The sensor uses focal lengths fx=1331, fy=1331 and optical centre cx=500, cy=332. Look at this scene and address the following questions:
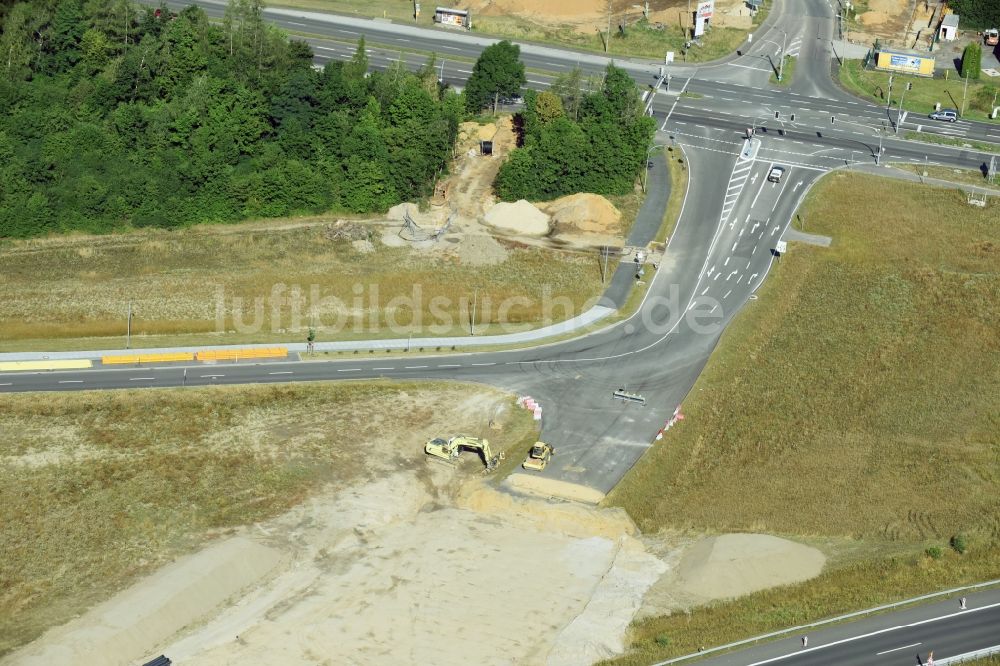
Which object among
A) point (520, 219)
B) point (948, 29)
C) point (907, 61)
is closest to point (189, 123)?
point (520, 219)

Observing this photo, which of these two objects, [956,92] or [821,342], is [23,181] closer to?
[821,342]

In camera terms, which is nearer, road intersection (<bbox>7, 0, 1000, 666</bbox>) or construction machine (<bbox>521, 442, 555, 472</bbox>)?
construction machine (<bbox>521, 442, 555, 472</bbox>)

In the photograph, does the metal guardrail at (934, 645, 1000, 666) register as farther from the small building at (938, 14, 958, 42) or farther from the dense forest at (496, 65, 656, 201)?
the small building at (938, 14, 958, 42)

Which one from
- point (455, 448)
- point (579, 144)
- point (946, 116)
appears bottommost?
point (455, 448)

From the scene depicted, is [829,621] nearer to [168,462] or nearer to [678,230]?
[168,462]

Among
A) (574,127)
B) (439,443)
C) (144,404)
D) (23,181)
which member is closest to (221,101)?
(23,181)

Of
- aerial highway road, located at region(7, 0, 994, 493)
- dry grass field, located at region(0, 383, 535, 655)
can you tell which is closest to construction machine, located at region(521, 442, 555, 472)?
aerial highway road, located at region(7, 0, 994, 493)

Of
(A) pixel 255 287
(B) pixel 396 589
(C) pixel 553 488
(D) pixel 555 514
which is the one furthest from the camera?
(A) pixel 255 287
